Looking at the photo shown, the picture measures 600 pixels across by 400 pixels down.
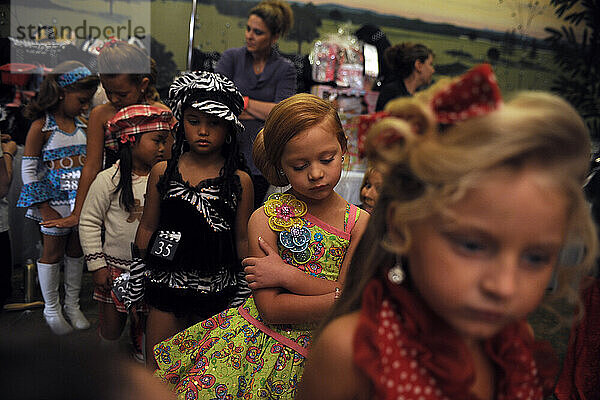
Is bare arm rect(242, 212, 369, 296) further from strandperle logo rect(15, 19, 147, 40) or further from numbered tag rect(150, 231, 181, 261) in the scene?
→ strandperle logo rect(15, 19, 147, 40)

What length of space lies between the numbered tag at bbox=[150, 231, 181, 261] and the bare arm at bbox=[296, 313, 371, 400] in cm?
109

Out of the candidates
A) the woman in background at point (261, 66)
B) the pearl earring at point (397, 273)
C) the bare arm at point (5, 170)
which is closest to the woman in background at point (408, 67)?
the woman in background at point (261, 66)

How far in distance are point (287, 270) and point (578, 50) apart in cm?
456

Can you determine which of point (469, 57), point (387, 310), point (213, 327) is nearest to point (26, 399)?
point (387, 310)

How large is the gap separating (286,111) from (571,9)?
4.46 meters

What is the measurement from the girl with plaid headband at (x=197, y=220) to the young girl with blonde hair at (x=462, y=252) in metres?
1.07

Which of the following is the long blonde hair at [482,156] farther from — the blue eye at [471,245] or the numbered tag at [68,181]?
the numbered tag at [68,181]

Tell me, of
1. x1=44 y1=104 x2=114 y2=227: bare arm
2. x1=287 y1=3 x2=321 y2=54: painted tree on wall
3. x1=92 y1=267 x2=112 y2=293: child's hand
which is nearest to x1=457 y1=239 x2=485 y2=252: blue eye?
x1=92 y1=267 x2=112 y2=293: child's hand

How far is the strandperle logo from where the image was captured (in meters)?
3.01

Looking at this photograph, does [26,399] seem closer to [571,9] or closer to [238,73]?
[238,73]

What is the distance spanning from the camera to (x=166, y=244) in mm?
1885

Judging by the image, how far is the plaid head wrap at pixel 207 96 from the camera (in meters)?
1.90

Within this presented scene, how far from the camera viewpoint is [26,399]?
512 millimetres

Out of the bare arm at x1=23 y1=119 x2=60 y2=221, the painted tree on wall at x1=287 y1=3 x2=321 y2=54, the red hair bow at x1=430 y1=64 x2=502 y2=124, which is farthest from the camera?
the painted tree on wall at x1=287 y1=3 x2=321 y2=54
